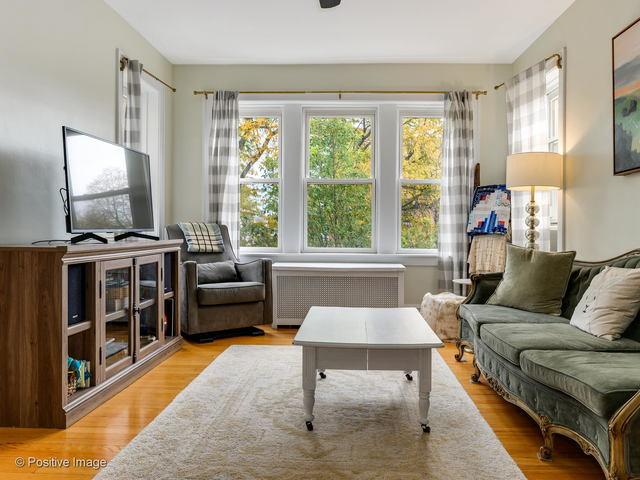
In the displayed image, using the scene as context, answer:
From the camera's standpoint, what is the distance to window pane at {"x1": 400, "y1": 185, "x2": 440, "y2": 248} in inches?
Answer: 195

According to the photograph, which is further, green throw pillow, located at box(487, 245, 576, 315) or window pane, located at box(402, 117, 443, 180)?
window pane, located at box(402, 117, 443, 180)

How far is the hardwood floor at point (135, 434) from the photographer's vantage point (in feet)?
5.98

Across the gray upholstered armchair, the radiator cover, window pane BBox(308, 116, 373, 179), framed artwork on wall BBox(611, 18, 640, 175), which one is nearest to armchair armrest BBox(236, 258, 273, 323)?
the gray upholstered armchair

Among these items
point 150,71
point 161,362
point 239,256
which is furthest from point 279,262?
point 150,71

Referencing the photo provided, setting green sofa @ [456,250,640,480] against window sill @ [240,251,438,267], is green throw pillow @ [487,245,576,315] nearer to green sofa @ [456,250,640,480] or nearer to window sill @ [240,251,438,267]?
green sofa @ [456,250,640,480]

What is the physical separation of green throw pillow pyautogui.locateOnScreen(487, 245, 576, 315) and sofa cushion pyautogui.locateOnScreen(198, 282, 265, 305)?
2.03 m

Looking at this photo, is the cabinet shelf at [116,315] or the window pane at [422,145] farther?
the window pane at [422,145]

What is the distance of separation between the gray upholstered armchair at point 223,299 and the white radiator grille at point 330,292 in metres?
0.27

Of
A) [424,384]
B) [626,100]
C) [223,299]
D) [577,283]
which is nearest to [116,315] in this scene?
[223,299]

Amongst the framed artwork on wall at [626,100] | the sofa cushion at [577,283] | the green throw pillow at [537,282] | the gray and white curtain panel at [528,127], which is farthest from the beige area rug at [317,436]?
the gray and white curtain panel at [528,127]

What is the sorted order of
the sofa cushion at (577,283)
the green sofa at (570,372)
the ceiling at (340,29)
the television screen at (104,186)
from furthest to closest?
the ceiling at (340,29), the sofa cushion at (577,283), the television screen at (104,186), the green sofa at (570,372)

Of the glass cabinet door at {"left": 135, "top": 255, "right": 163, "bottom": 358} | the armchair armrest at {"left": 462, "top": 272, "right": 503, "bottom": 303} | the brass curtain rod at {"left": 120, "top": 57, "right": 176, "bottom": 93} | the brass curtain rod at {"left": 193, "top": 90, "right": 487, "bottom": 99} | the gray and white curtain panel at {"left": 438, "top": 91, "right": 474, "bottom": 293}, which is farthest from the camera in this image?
the brass curtain rod at {"left": 193, "top": 90, "right": 487, "bottom": 99}

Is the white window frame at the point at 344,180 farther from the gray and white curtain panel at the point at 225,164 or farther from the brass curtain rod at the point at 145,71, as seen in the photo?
the brass curtain rod at the point at 145,71

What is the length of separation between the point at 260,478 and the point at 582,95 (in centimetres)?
336
